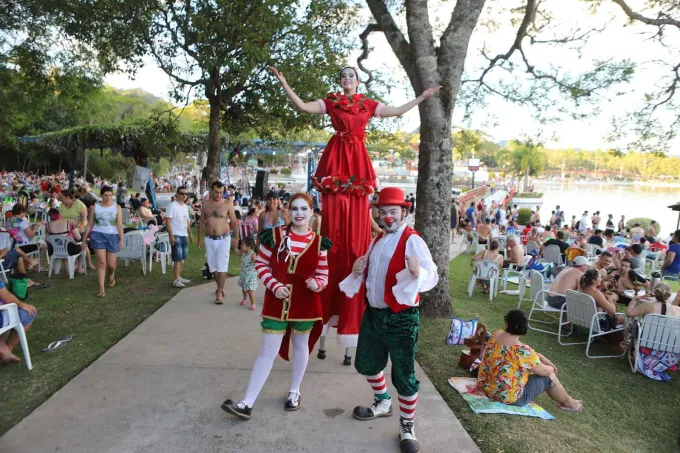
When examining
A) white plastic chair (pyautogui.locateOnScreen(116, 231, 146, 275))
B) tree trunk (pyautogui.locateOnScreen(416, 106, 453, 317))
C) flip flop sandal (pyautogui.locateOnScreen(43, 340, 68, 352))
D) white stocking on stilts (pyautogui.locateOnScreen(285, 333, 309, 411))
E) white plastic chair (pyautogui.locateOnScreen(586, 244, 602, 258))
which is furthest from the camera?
white plastic chair (pyautogui.locateOnScreen(586, 244, 602, 258))

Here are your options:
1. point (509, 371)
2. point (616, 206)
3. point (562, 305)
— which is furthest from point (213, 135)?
point (616, 206)

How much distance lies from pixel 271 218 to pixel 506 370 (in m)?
5.11

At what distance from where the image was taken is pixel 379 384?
3.51 metres

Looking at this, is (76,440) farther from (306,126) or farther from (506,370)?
(306,126)

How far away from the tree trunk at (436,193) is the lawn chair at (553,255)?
18.5ft

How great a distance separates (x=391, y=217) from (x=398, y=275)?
1.30 ft

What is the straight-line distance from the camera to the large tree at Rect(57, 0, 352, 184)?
8.78 m

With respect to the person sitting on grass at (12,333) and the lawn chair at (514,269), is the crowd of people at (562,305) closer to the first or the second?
the lawn chair at (514,269)

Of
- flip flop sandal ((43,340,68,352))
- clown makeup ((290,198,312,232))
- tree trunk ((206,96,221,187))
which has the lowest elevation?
flip flop sandal ((43,340,68,352))

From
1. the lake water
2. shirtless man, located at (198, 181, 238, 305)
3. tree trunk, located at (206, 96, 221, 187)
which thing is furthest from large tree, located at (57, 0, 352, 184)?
the lake water

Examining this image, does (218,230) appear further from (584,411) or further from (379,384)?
(584,411)

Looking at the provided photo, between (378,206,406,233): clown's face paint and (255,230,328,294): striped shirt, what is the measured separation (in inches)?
24.3

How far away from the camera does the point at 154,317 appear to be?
5.98 metres

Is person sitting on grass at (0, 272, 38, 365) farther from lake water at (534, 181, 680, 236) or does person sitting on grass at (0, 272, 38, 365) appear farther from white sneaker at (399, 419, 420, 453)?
lake water at (534, 181, 680, 236)
